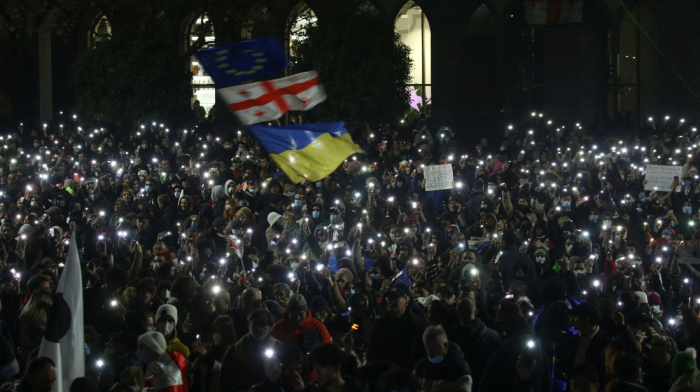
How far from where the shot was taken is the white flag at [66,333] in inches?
212

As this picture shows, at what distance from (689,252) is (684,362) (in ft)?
19.0

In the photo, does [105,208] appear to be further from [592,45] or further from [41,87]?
[592,45]

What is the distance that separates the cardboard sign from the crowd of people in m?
0.07

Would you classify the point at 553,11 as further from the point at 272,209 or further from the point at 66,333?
the point at 66,333

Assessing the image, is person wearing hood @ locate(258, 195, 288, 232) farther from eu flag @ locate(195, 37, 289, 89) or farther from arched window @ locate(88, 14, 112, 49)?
arched window @ locate(88, 14, 112, 49)

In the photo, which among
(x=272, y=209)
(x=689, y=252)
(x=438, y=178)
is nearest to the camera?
(x=689, y=252)

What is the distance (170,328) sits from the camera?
21.5 feet

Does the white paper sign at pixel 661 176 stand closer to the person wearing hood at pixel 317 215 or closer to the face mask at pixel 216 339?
the person wearing hood at pixel 317 215

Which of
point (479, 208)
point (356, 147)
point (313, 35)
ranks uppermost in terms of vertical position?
point (313, 35)

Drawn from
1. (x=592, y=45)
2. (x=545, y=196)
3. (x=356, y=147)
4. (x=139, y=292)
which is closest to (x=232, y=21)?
(x=592, y=45)

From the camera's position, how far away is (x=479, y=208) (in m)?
13.4

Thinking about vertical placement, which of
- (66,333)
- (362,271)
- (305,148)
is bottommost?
(362,271)

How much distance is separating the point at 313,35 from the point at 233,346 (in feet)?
62.9

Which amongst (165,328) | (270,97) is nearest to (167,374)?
(165,328)
